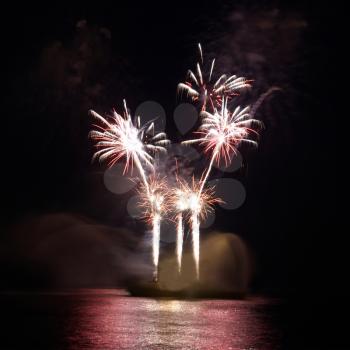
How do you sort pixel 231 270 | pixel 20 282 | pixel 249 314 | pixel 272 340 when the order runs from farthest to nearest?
pixel 20 282, pixel 231 270, pixel 249 314, pixel 272 340

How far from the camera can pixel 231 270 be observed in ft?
252

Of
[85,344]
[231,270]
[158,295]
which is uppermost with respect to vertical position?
[231,270]

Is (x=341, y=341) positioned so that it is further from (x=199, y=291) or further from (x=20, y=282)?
(x=20, y=282)

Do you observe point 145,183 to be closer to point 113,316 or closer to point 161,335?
point 113,316

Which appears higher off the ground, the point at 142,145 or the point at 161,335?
the point at 142,145

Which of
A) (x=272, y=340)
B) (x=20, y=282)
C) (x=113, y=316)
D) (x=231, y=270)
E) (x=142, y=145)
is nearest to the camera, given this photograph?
(x=272, y=340)

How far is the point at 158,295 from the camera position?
64938mm

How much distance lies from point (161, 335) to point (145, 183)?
28.0 metres

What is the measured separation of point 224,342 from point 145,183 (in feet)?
99.4

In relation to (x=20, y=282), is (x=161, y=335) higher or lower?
lower

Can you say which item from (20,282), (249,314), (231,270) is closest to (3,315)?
(249,314)

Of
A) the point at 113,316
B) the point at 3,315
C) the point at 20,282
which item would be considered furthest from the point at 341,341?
the point at 20,282

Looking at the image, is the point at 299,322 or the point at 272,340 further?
the point at 299,322

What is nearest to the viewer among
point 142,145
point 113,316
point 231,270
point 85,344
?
point 85,344
